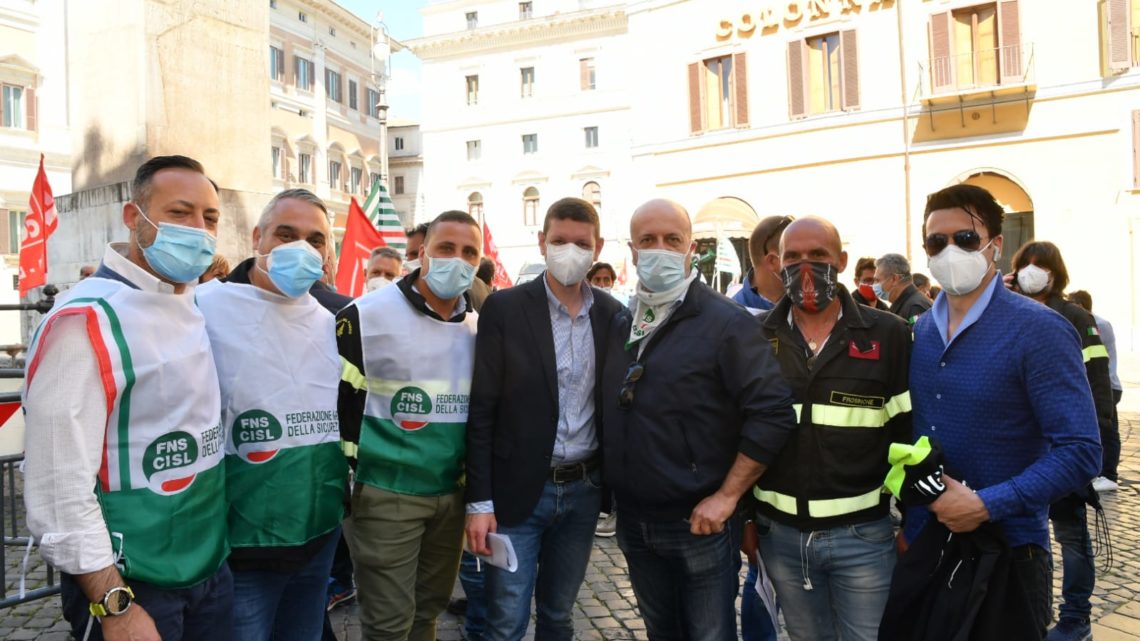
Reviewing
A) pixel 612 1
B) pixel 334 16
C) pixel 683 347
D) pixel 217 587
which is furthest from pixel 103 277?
pixel 334 16

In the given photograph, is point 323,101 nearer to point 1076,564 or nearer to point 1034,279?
point 1034,279

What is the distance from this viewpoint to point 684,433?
2.75 meters

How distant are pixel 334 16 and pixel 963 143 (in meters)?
37.7

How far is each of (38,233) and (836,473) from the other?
9.78m

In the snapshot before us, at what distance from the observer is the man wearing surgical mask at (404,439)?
2996 mm

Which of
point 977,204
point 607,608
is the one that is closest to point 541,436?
point 977,204

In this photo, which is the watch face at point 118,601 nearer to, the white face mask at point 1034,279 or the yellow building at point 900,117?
the white face mask at point 1034,279

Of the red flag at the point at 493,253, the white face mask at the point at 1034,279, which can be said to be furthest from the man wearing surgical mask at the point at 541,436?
the red flag at the point at 493,253

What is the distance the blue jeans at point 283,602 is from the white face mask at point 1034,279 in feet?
14.0

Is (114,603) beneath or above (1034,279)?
beneath

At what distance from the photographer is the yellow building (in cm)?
1894

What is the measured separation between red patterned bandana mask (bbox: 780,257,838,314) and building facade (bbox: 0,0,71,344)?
30.4 meters

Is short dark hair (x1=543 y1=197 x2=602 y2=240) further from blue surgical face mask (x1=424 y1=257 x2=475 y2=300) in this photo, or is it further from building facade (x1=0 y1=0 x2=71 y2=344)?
building facade (x1=0 y1=0 x2=71 y2=344)

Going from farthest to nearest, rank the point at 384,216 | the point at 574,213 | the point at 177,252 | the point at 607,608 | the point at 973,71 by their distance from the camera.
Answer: the point at 973,71 → the point at 384,216 → the point at 607,608 → the point at 574,213 → the point at 177,252
